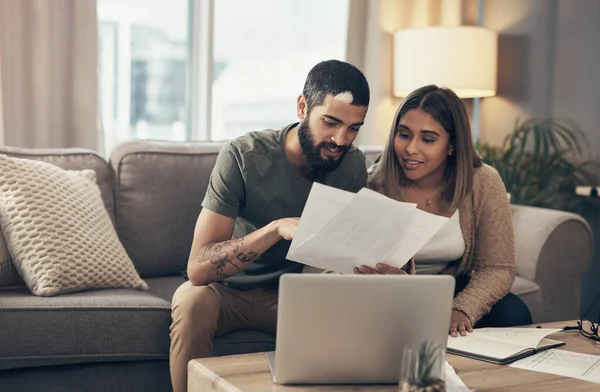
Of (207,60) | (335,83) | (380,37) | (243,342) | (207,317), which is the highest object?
(380,37)

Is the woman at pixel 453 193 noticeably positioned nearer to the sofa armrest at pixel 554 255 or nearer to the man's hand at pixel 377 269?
the sofa armrest at pixel 554 255

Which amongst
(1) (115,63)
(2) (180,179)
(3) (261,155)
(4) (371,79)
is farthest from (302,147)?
(4) (371,79)

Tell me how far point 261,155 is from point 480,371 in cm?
79

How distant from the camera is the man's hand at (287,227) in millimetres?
1670

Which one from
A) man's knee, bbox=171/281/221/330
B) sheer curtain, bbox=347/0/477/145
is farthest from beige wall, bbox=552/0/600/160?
man's knee, bbox=171/281/221/330

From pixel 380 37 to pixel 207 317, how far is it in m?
2.25

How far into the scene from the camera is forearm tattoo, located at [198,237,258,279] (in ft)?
5.95

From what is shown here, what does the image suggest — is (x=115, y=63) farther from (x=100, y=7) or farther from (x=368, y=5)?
(x=368, y=5)

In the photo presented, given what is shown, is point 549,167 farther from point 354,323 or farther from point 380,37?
point 354,323

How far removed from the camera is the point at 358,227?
1340mm

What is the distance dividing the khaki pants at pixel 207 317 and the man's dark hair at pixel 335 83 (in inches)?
19.9

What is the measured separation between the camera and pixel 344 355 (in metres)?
1.29

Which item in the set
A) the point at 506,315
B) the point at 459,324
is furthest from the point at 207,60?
the point at 459,324

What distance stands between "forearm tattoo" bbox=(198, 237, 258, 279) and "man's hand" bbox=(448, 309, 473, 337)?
0.48 m
